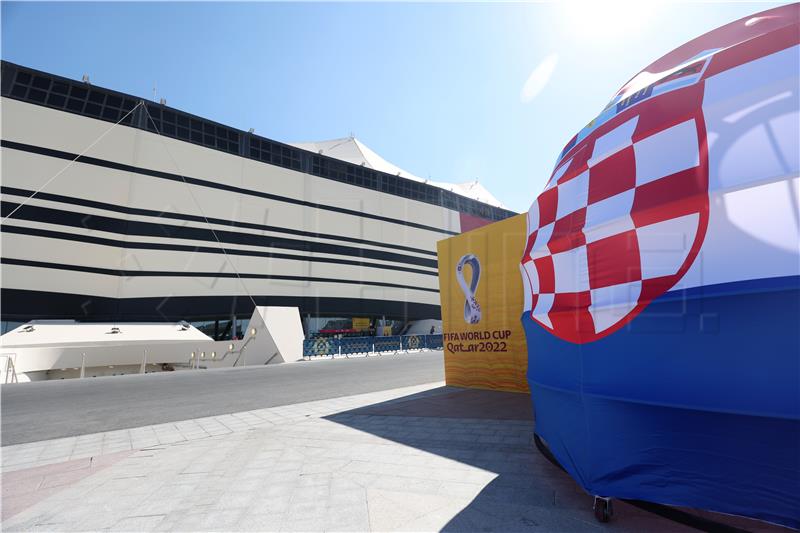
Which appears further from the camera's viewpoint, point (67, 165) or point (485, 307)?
point (67, 165)

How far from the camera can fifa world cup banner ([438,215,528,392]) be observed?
8.52 m

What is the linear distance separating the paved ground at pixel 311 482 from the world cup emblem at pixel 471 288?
343cm

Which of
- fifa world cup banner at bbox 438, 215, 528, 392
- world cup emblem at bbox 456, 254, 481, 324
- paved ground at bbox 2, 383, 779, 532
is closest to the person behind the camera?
paved ground at bbox 2, 383, 779, 532

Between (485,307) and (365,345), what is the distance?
21.3 m

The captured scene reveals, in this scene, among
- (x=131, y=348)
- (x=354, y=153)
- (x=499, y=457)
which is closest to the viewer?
(x=499, y=457)

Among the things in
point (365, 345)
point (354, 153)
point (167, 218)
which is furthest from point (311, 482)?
point (354, 153)

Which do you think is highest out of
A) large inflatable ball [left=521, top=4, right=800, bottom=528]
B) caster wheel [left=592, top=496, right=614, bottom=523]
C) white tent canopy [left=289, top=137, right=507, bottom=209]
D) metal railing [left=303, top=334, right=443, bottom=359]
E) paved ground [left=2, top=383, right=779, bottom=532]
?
white tent canopy [left=289, top=137, right=507, bottom=209]

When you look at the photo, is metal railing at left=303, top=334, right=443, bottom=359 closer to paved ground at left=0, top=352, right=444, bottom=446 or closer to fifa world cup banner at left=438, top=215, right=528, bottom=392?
paved ground at left=0, top=352, right=444, bottom=446

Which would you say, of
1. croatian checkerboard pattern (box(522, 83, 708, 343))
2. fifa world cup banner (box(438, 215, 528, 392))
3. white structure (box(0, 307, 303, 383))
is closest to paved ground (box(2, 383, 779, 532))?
croatian checkerboard pattern (box(522, 83, 708, 343))

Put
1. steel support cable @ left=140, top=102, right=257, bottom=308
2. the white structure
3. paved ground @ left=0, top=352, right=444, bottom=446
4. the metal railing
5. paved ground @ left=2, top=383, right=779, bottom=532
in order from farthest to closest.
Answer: steel support cable @ left=140, top=102, right=257, bottom=308
the metal railing
the white structure
paved ground @ left=0, top=352, right=444, bottom=446
paved ground @ left=2, top=383, right=779, bottom=532

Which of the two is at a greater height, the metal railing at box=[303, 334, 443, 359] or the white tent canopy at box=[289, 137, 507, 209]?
the white tent canopy at box=[289, 137, 507, 209]

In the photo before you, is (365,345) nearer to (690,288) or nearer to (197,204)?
(197,204)

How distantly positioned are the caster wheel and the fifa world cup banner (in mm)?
5708

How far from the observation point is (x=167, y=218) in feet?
100
